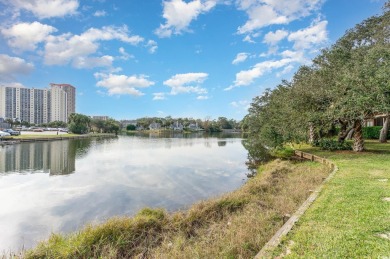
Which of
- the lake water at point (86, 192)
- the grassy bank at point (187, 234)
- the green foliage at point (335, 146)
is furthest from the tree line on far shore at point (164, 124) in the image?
the grassy bank at point (187, 234)

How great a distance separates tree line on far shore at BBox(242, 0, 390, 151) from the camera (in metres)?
12.8

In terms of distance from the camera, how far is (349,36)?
18516mm

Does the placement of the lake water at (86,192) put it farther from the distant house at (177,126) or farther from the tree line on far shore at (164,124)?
the distant house at (177,126)

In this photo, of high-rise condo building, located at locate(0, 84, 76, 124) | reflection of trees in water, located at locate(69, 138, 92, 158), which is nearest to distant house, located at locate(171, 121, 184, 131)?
high-rise condo building, located at locate(0, 84, 76, 124)

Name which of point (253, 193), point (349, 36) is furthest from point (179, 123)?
point (253, 193)

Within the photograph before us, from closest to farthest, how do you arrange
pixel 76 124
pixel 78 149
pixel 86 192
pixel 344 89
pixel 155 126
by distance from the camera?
pixel 86 192 → pixel 344 89 → pixel 78 149 → pixel 76 124 → pixel 155 126

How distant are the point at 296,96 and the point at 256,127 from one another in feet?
35.6

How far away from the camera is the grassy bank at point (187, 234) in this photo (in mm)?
4844

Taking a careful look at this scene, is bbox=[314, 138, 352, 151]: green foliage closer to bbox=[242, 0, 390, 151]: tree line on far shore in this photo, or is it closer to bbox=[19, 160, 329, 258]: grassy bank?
bbox=[242, 0, 390, 151]: tree line on far shore

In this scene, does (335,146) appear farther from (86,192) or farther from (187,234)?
(86,192)

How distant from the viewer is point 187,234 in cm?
609

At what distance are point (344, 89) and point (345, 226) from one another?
1226 centimetres

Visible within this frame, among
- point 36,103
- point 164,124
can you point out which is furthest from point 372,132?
point 36,103

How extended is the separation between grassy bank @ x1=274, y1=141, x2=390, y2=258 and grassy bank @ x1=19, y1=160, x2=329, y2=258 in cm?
92
